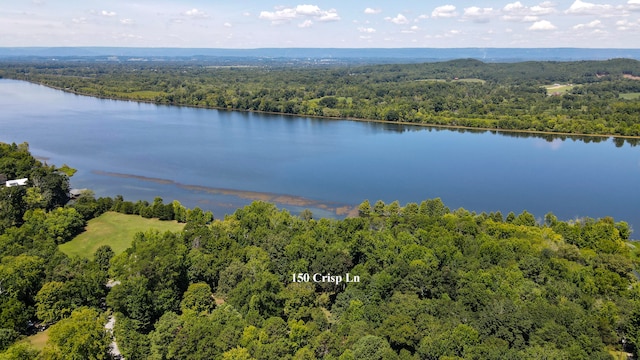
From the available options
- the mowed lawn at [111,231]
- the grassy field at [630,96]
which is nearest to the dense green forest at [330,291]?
the mowed lawn at [111,231]

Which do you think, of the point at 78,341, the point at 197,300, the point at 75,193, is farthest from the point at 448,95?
the point at 78,341

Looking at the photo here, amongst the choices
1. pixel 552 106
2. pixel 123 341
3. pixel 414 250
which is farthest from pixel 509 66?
pixel 123 341

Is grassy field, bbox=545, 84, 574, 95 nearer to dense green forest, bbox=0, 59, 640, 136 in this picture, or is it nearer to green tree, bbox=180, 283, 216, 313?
dense green forest, bbox=0, 59, 640, 136

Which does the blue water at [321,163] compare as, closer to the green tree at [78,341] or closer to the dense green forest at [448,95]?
the dense green forest at [448,95]

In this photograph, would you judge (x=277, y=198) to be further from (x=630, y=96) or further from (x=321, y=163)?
(x=630, y=96)

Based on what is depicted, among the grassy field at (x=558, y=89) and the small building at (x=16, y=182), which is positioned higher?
the grassy field at (x=558, y=89)

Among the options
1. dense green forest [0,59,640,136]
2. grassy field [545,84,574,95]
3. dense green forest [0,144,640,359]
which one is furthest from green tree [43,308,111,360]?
grassy field [545,84,574,95]

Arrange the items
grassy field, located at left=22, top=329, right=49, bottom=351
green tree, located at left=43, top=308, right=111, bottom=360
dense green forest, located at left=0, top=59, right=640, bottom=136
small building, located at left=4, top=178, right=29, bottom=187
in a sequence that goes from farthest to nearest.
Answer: dense green forest, located at left=0, top=59, right=640, bottom=136
small building, located at left=4, top=178, right=29, bottom=187
grassy field, located at left=22, top=329, right=49, bottom=351
green tree, located at left=43, top=308, right=111, bottom=360
